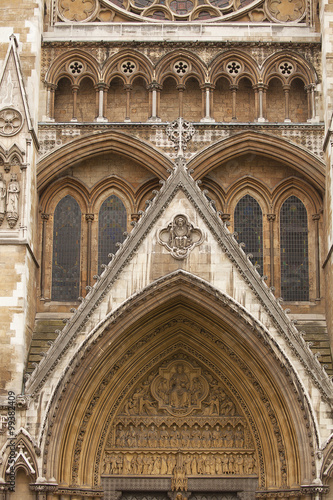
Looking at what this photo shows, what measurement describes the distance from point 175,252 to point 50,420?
408cm

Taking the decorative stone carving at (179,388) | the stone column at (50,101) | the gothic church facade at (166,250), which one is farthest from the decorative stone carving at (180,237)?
the stone column at (50,101)

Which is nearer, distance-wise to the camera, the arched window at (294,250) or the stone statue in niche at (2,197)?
the stone statue in niche at (2,197)

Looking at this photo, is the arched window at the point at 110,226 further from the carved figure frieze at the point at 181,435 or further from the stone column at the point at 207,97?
the carved figure frieze at the point at 181,435

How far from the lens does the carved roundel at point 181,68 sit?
81.5 ft

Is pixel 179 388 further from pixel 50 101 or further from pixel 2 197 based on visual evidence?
pixel 50 101

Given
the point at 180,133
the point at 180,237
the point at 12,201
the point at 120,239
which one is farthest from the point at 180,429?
the point at 180,133

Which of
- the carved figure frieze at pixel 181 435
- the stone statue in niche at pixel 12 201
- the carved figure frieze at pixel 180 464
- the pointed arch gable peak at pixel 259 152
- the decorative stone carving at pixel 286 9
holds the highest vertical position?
the decorative stone carving at pixel 286 9

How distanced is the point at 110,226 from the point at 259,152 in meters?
3.63

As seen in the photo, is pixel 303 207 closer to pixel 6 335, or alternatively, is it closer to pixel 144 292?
pixel 144 292

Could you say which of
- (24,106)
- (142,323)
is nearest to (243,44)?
(24,106)

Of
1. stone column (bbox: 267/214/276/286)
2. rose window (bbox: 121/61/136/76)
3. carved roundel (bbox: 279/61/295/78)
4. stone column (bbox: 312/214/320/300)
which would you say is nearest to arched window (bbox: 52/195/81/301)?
rose window (bbox: 121/61/136/76)

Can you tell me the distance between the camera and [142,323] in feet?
74.6

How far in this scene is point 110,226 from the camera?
80.8 ft

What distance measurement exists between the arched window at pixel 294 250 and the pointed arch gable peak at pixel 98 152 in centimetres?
290
